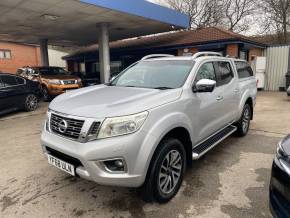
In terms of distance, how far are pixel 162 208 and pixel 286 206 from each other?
4.52 feet

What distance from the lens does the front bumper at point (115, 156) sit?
8.50 ft

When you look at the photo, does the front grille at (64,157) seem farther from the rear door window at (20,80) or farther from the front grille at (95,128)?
the rear door window at (20,80)

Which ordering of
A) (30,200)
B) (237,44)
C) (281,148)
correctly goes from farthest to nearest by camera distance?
(237,44), (30,200), (281,148)

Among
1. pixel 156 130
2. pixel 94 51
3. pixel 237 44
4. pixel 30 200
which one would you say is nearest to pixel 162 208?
pixel 156 130

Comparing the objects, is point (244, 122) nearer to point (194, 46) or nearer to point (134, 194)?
point (134, 194)

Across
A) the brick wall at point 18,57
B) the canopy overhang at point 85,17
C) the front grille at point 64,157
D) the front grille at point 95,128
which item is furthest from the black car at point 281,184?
the brick wall at point 18,57

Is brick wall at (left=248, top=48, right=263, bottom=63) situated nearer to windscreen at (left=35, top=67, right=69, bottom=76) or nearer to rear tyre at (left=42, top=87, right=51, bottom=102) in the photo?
windscreen at (left=35, top=67, right=69, bottom=76)

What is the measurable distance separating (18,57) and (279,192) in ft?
105

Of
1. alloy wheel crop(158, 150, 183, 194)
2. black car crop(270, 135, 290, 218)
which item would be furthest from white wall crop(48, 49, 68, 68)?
black car crop(270, 135, 290, 218)

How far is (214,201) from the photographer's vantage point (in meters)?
3.17

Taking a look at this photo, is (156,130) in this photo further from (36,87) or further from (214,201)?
(36,87)

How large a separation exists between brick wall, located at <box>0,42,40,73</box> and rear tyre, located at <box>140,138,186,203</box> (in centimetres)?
2966

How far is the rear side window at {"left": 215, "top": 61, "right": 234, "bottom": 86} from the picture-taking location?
453cm

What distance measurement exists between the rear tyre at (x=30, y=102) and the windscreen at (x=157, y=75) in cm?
647
